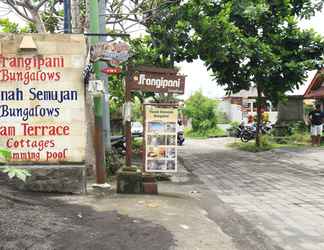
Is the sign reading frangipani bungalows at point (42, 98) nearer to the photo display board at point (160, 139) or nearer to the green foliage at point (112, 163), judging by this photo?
the photo display board at point (160, 139)

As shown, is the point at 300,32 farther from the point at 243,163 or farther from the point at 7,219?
the point at 7,219

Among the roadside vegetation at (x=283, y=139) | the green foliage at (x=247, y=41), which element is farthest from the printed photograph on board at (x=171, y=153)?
the roadside vegetation at (x=283, y=139)

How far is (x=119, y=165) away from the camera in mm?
13352

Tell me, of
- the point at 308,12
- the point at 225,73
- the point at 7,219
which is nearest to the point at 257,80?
the point at 225,73

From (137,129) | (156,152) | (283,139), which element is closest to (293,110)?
(283,139)

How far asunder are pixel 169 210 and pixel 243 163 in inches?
395

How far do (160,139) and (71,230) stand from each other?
5022 millimetres

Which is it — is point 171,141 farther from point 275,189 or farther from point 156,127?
point 275,189

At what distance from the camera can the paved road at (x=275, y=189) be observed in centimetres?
796

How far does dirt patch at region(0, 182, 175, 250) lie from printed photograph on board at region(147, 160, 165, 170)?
3165 millimetres

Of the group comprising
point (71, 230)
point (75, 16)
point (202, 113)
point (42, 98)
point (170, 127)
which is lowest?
point (71, 230)

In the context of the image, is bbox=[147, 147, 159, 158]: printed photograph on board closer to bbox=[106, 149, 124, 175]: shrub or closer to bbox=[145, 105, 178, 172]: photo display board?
bbox=[145, 105, 178, 172]: photo display board

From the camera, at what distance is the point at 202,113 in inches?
1820

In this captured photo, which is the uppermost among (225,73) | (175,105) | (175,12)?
(175,12)
